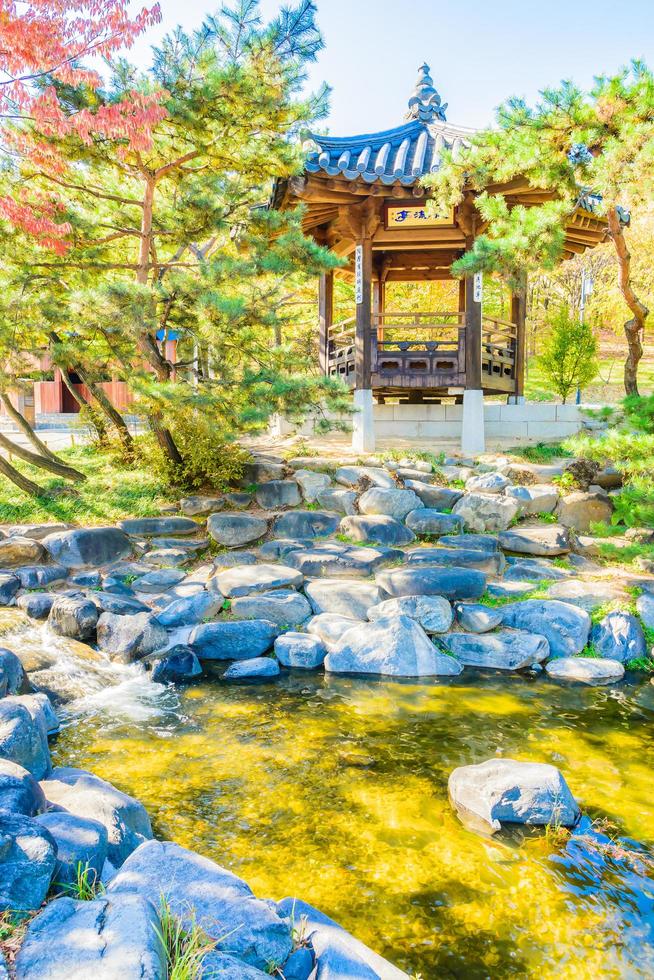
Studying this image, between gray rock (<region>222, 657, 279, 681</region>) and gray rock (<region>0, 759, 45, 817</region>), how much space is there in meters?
2.84

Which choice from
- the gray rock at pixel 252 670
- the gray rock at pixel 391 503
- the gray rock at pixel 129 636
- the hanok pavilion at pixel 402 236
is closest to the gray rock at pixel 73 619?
the gray rock at pixel 129 636

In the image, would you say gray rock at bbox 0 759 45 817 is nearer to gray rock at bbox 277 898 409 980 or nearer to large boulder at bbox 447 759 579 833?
gray rock at bbox 277 898 409 980

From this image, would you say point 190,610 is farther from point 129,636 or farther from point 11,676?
point 11,676

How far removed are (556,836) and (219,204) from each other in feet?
26.9

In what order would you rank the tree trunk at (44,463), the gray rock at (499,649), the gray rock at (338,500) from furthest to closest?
the tree trunk at (44,463) < the gray rock at (338,500) < the gray rock at (499,649)

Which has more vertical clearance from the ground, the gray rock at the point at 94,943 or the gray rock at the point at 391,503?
the gray rock at the point at 391,503

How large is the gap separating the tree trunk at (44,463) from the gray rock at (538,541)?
676cm

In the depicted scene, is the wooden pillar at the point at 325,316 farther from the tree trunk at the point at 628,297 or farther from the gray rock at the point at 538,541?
the tree trunk at the point at 628,297

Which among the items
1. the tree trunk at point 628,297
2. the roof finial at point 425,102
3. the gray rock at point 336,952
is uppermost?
the roof finial at point 425,102

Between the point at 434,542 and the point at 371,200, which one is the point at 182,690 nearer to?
the point at 434,542

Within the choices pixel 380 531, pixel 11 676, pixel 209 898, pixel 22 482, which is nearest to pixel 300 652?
pixel 11 676

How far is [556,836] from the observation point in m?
3.71

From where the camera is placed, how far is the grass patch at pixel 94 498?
930 cm

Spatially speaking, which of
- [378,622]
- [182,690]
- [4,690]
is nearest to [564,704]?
[378,622]
